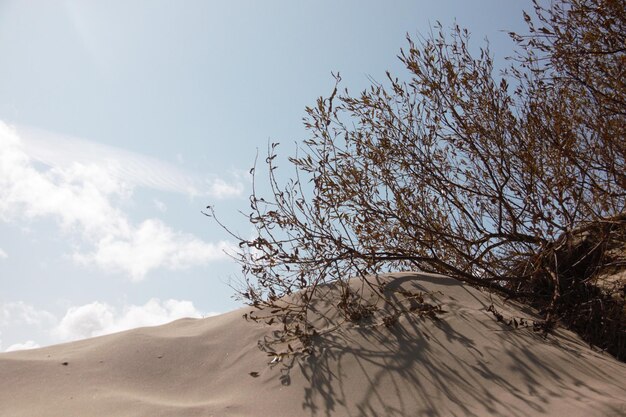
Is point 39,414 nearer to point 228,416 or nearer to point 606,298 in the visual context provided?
point 228,416

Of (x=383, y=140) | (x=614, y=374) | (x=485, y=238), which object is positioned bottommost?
(x=614, y=374)

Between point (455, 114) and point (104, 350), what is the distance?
332cm

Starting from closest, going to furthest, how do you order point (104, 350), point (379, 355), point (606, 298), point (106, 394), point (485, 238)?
point (106, 394), point (379, 355), point (104, 350), point (606, 298), point (485, 238)

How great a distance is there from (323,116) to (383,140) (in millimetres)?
561

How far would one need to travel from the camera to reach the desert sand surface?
297 centimetres

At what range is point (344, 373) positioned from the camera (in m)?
3.30

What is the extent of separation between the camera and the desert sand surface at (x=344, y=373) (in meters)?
2.97

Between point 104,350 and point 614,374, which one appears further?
point 104,350

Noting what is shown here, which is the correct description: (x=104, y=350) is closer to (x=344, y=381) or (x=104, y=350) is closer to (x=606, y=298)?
(x=344, y=381)

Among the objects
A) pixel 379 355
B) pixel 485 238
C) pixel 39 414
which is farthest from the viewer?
pixel 485 238

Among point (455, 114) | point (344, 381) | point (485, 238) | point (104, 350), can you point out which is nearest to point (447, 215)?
point (485, 238)

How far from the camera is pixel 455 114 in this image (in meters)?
4.56

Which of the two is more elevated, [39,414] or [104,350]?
[104,350]

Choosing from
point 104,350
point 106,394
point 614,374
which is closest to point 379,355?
point 614,374
